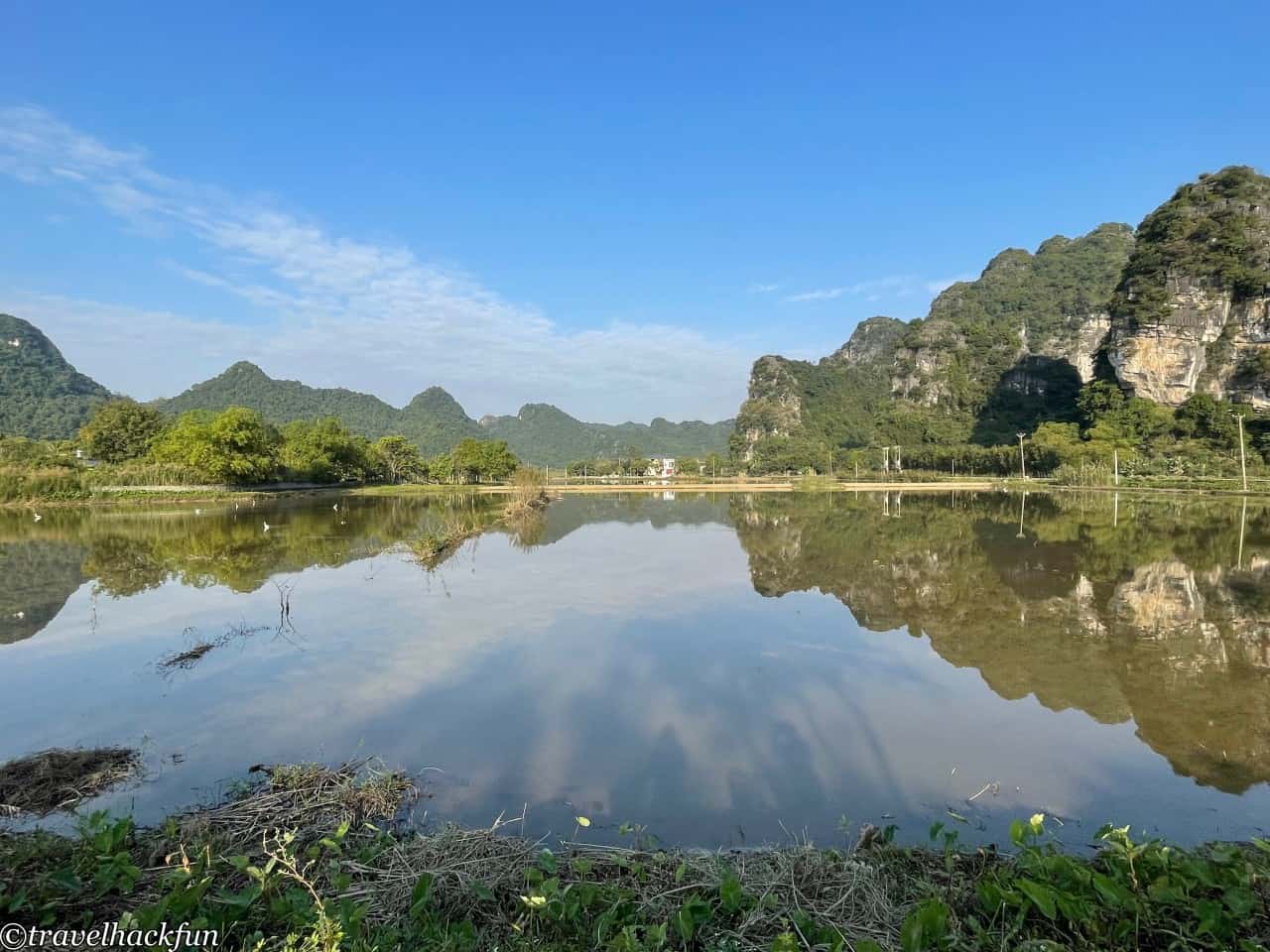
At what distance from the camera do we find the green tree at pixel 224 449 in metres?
39.6

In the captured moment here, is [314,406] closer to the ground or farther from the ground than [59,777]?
farther from the ground

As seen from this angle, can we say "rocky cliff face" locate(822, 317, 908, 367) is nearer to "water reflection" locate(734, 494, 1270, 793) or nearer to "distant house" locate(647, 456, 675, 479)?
"distant house" locate(647, 456, 675, 479)

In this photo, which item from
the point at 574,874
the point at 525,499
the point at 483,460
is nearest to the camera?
the point at 574,874

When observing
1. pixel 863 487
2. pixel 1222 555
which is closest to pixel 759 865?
pixel 1222 555

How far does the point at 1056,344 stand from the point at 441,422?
112m

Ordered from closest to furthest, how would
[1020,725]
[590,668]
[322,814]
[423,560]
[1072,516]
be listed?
[322,814]
[1020,725]
[590,668]
[423,560]
[1072,516]

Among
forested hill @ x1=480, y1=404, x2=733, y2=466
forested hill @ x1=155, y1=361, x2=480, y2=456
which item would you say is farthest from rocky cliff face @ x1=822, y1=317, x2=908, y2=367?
forested hill @ x1=155, y1=361, x2=480, y2=456

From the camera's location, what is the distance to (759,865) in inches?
132

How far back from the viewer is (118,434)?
48.0 m

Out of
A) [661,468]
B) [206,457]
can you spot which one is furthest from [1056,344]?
[206,457]

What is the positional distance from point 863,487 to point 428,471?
3936 centimetres

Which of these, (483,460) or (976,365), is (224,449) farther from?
(976,365)

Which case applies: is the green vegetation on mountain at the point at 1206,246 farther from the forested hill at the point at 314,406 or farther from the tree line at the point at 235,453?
the forested hill at the point at 314,406

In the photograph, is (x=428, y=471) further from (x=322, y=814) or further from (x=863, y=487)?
(x=322, y=814)
